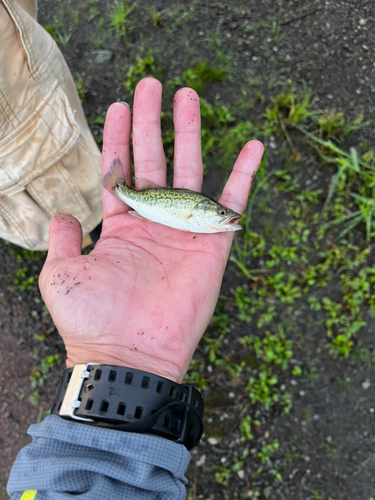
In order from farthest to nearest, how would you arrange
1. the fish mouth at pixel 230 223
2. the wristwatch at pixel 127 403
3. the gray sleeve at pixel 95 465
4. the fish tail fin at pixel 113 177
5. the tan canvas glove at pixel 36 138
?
1. the fish tail fin at pixel 113 177
2. the fish mouth at pixel 230 223
3. the tan canvas glove at pixel 36 138
4. the wristwatch at pixel 127 403
5. the gray sleeve at pixel 95 465

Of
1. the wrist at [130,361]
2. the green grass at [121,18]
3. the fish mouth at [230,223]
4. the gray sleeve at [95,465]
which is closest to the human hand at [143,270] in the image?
the wrist at [130,361]

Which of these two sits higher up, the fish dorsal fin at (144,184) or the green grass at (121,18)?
the green grass at (121,18)

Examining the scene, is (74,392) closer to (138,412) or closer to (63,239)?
(138,412)

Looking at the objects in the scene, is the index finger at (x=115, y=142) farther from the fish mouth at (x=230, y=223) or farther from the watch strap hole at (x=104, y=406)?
the watch strap hole at (x=104, y=406)

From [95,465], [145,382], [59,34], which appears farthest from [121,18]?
[95,465]

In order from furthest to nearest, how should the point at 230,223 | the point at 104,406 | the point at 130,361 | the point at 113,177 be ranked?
the point at 113,177, the point at 230,223, the point at 130,361, the point at 104,406

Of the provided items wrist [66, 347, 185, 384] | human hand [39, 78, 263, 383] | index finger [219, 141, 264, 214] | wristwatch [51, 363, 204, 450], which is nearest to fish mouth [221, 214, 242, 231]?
human hand [39, 78, 263, 383]

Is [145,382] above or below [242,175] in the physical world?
below
